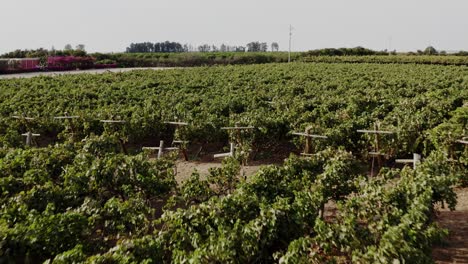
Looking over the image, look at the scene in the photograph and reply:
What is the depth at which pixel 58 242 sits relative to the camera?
20.8 feet

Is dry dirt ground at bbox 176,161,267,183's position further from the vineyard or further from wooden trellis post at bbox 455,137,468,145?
wooden trellis post at bbox 455,137,468,145

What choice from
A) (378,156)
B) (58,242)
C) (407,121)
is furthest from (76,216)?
(407,121)

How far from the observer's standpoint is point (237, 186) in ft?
27.1

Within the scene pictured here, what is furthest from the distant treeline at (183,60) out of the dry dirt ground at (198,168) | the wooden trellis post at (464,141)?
the wooden trellis post at (464,141)

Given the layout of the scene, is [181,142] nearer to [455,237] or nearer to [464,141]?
[464,141]

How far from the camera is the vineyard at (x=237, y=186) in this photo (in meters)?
5.98

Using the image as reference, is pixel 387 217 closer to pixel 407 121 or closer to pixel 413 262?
pixel 413 262

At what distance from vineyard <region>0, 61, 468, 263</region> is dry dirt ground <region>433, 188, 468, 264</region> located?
0.49 meters

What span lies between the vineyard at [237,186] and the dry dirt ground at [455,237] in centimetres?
49

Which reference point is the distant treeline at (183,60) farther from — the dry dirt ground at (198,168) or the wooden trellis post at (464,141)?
the wooden trellis post at (464,141)

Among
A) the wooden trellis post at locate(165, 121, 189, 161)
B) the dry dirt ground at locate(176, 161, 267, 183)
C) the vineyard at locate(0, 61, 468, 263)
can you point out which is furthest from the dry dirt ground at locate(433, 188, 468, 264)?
the wooden trellis post at locate(165, 121, 189, 161)

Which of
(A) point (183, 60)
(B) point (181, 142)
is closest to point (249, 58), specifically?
(A) point (183, 60)

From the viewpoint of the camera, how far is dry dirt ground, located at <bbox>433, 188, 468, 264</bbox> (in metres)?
7.55

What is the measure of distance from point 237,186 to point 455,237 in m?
4.82
